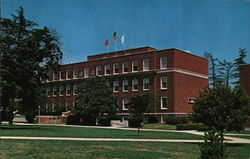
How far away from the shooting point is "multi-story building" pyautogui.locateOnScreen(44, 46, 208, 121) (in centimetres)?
5462

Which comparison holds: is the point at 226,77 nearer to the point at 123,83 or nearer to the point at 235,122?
the point at 123,83

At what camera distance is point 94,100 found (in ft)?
180

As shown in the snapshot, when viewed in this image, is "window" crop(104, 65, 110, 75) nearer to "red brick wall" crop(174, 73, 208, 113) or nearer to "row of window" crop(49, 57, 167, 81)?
"row of window" crop(49, 57, 167, 81)

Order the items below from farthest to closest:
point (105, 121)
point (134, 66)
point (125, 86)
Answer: point (125, 86) → point (134, 66) → point (105, 121)

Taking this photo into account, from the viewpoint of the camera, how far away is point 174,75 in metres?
54.2

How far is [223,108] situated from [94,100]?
3589 cm

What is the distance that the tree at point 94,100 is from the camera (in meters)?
54.7

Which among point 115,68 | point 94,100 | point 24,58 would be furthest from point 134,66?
point 24,58

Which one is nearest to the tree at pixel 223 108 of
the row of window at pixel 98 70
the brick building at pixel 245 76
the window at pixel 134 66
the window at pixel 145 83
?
the brick building at pixel 245 76

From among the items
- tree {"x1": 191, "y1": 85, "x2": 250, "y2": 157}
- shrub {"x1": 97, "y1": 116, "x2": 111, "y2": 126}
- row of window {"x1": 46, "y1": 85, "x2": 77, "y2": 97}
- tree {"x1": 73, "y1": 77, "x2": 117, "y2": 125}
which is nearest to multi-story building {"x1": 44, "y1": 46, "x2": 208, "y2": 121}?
row of window {"x1": 46, "y1": 85, "x2": 77, "y2": 97}

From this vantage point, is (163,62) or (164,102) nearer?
(164,102)

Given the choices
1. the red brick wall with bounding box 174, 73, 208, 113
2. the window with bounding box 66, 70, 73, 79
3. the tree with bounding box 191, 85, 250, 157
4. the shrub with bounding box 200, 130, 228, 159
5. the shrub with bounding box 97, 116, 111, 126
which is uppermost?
the window with bounding box 66, 70, 73, 79

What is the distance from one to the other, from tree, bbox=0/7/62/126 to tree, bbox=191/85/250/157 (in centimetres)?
1652

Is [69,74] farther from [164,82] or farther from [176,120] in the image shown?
[176,120]
